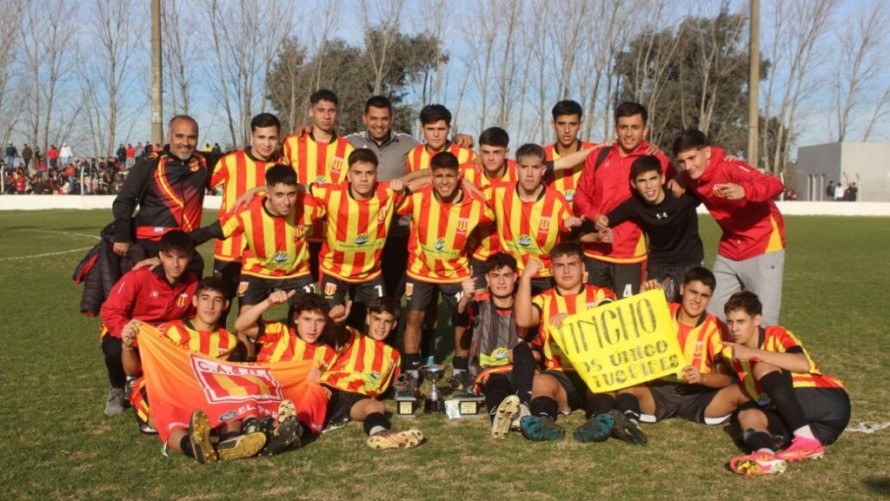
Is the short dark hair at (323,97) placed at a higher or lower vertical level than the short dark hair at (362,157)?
higher

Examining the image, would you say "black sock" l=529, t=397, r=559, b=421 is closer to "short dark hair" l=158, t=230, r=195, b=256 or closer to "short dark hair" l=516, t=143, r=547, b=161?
"short dark hair" l=516, t=143, r=547, b=161

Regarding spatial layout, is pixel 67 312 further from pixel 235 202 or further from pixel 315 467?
pixel 315 467

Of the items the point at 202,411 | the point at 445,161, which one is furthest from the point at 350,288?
the point at 202,411

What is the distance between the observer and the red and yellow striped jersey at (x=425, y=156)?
7.53 m

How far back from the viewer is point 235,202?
6789mm

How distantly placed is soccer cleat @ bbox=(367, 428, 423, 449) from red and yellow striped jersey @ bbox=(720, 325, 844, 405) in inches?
76.9

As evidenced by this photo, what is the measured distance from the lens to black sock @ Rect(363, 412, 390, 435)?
207 inches

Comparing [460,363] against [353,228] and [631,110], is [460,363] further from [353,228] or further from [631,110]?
[631,110]

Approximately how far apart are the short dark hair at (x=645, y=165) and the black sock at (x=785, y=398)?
1854mm

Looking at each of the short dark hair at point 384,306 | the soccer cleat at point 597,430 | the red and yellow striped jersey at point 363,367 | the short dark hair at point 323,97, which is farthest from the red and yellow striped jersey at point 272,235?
the soccer cleat at point 597,430

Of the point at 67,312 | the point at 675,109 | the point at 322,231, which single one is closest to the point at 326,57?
the point at 675,109

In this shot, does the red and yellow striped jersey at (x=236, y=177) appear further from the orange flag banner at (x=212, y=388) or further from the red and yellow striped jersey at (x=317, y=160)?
the orange flag banner at (x=212, y=388)

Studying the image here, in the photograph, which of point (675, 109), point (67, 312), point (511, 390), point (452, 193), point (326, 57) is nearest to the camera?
point (511, 390)

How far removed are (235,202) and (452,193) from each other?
1.70m
